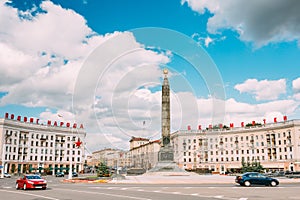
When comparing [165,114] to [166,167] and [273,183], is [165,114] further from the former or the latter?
[273,183]

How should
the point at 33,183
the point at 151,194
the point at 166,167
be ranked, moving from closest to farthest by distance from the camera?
the point at 151,194
the point at 33,183
the point at 166,167

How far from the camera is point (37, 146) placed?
336 ft

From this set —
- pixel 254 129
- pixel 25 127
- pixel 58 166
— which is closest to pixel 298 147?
pixel 254 129

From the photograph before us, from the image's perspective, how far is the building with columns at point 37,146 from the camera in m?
91.1

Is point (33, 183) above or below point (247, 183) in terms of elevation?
above

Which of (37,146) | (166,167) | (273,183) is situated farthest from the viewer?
(37,146)

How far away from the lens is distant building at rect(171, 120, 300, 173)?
8988 cm

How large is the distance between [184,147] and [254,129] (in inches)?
1038

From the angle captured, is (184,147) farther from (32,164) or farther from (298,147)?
(32,164)

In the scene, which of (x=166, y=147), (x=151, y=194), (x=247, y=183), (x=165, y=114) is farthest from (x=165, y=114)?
(x=151, y=194)

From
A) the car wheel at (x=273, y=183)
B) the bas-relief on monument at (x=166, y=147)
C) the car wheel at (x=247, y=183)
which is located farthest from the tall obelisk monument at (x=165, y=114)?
the car wheel at (x=273, y=183)

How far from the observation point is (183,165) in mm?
114438

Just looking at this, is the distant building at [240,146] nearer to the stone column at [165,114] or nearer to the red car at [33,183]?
the stone column at [165,114]

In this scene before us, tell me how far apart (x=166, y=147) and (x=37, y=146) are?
213 feet
